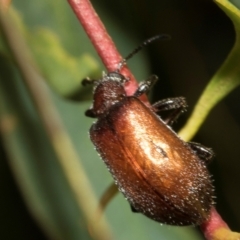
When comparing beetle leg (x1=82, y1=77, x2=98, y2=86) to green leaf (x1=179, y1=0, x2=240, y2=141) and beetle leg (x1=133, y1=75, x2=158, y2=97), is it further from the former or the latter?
green leaf (x1=179, y1=0, x2=240, y2=141)

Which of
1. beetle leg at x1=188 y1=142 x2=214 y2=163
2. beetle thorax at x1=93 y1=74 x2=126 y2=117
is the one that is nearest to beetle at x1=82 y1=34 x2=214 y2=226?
beetle leg at x1=188 y1=142 x2=214 y2=163

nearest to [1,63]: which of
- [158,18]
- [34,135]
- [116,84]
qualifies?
[34,135]

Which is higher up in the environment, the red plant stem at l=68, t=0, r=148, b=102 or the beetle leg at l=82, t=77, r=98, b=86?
the red plant stem at l=68, t=0, r=148, b=102

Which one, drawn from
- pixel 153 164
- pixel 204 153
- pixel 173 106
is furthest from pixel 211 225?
pixel 173 106

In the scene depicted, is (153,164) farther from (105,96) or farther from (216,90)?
(105,96)

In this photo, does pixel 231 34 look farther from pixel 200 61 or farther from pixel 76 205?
pixel 76 205
